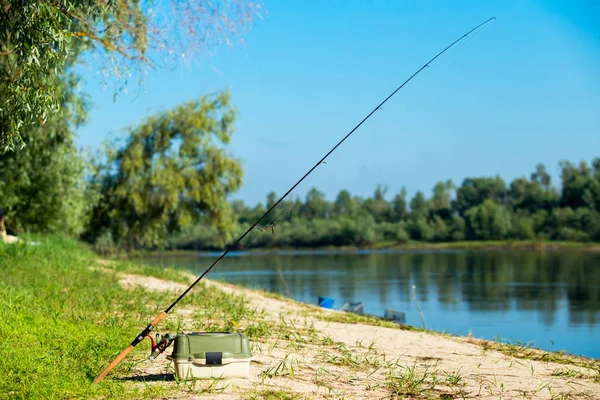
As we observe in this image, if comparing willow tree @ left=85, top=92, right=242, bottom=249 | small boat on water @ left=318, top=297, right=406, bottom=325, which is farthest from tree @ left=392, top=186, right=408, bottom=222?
small boat on water @ left=318, top=297, right=406, bottom=325

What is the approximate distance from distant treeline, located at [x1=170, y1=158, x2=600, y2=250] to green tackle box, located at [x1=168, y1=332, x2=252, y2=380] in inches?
2087

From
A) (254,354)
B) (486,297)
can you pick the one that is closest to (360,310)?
(486,297)

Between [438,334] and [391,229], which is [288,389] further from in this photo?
[391,229]

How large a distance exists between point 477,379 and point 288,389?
69.0 inches

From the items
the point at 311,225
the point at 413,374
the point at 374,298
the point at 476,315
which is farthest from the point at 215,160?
the point at 311,225

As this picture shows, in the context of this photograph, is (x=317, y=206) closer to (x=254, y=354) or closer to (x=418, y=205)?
(x=418, y=205)

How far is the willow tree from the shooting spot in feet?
89.2

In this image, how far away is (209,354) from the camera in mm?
5211

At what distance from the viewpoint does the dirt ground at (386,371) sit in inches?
210

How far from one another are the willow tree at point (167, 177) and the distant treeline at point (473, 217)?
98.5ft

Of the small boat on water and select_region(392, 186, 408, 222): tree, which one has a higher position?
select_region(392, 186, 408, 222): tree

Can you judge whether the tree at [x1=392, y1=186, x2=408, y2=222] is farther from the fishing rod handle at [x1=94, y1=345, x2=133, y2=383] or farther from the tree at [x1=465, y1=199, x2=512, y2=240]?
the fishing rod handle at [x1=94, y1=345, x2=133, y2=383]

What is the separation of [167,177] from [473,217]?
57.4 meters

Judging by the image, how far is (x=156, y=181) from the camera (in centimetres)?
2694
